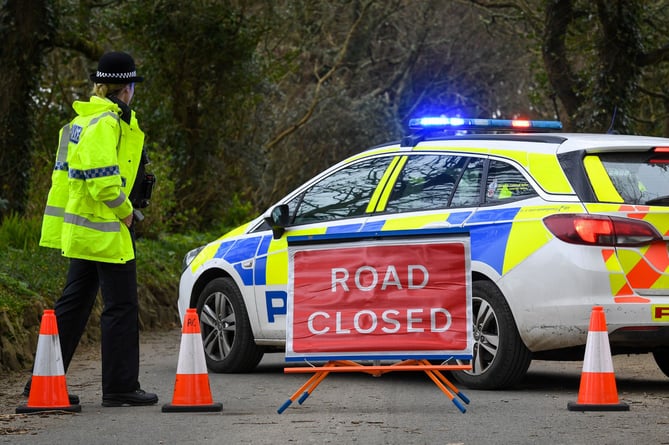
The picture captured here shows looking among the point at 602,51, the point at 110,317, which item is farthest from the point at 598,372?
the point at 602,51

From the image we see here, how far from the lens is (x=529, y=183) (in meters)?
8.94

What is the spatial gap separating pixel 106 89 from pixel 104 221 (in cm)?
87

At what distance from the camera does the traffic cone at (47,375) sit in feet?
26.1

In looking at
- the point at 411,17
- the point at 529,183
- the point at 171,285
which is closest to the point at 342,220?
the point at 529,183

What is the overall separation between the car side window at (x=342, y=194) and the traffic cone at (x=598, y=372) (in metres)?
2.54

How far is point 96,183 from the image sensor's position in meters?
8.10

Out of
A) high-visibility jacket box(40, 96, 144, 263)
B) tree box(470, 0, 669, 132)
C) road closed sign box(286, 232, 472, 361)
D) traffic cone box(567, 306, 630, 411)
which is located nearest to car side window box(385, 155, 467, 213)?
road closed sign box(286, 232, 472, 361)

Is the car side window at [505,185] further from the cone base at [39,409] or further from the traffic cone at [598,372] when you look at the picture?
the cone base at [39,409]

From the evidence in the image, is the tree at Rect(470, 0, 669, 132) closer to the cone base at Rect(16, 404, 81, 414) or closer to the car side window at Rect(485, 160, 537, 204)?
the car side window at Rect(485, 160, 537, 204)

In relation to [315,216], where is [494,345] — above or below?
below

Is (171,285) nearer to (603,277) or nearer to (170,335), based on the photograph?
(170,335)

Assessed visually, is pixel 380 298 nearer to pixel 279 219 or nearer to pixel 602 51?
pixel 279 219

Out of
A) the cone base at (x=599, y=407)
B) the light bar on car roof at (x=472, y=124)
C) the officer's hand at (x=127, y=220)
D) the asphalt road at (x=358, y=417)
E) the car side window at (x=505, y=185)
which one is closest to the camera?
the asphalt road at (x=358, y=417)

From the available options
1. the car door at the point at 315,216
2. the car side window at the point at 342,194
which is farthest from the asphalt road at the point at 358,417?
the car side window at the point at 342,194
